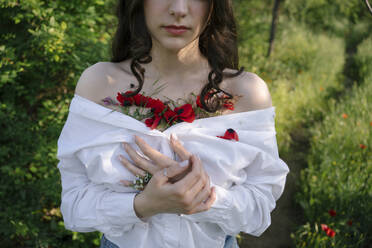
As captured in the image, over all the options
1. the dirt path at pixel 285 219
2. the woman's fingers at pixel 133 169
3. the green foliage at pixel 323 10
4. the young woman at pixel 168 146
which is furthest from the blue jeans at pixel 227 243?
the green foliage at pixel 323 10

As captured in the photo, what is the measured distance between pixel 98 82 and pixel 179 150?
1.56 ft

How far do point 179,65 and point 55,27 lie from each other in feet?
3.82

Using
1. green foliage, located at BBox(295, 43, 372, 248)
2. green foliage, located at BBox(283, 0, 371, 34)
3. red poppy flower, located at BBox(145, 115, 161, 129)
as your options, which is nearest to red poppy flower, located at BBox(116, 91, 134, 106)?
red poppy flower, located at BBox(145, 115, 161, 129)

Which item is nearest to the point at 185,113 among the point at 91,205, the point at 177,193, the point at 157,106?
the point at 157,106

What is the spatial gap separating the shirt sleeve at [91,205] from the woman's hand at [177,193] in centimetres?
8

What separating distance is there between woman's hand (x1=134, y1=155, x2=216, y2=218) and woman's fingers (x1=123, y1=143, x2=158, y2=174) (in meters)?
0.08

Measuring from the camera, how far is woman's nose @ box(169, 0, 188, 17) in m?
1.17

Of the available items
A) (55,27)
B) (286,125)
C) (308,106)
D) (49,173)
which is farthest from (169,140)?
Answer: (308,106)

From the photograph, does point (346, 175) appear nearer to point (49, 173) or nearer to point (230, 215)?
point (230, 215)

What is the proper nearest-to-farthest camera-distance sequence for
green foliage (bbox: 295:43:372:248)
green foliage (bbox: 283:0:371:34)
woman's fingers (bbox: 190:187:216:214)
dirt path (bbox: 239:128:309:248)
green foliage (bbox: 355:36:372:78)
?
woman's fingers (bbox: 190:187:216:214) < green foliage (bbox: 295:43:372:248) < dirt path (bbox: 239:128:309:248) < green foliage (bbox: 355:36:372:78) < green foliage (bbox: 283:0:371:34)

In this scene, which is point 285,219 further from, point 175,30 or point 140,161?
point 175,30

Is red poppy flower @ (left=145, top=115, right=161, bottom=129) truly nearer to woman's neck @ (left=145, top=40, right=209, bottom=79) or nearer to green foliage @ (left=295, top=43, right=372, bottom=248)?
woman's neck @ (left=145, top=40, right=209, bottom=79)

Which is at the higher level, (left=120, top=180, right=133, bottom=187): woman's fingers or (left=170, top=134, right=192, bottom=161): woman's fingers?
(left=170, top=134, right=192, bottom=161): woman's fingers

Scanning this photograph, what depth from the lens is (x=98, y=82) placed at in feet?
4.34
